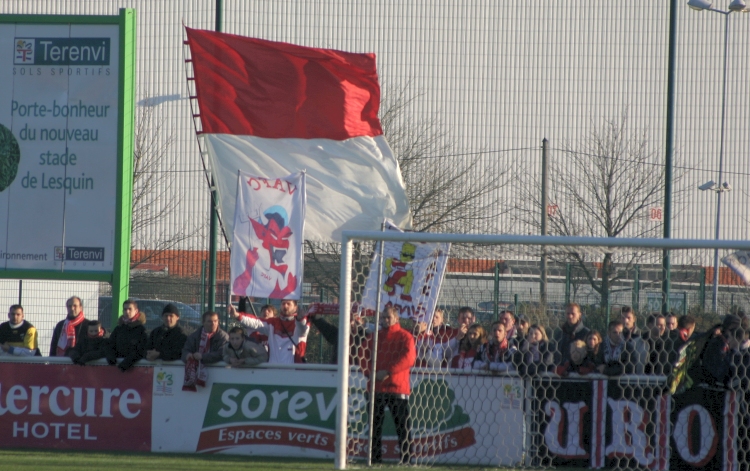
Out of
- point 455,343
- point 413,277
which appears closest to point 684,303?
point 455,343

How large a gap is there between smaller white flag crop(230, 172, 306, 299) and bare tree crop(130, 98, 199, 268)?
6701mm

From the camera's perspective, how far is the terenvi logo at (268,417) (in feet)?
31.6

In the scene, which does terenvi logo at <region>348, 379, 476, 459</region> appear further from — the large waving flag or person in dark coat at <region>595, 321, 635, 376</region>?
the large waving flag

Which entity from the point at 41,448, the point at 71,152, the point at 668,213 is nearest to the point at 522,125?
the point at 668,213

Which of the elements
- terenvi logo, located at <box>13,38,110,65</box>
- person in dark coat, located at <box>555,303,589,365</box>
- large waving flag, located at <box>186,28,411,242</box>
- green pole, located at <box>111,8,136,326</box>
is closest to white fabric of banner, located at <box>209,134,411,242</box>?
large waving flag, located at <box>186,28,411,242</box>

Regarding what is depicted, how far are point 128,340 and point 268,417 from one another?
1816mm

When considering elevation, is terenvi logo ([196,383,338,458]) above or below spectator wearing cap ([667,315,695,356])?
below

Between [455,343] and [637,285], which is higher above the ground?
[637,285]

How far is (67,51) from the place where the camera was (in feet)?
36.8

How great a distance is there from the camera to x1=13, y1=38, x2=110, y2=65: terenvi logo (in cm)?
1120

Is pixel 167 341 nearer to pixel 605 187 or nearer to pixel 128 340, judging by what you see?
pixel 128 340


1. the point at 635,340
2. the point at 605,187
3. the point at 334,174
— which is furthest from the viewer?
the point at 605,187

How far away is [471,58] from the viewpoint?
1579 cm

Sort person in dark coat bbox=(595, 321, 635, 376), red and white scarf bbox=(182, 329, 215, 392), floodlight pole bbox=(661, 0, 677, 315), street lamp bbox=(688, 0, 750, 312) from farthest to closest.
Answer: street lamp bbox=(688, 0, 750, 312) < floodlight pole bbox=(661, 0, 677, 315) < red and white scarf bbox=(182, 329, 215, 392) < person in dark coat bbox=(595, 321, 635, 376)
